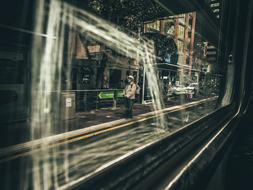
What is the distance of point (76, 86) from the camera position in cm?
1284

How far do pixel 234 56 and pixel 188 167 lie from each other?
498 inches

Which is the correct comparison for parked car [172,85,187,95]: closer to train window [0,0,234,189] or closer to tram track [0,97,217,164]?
train window [0,0,234,189]

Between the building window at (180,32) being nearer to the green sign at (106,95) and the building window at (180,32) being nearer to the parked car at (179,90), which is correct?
the parked car at (179,90)

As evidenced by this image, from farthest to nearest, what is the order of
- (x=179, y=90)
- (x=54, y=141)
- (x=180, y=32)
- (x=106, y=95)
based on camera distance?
(x=180, y=32), (x=179, y=90), (x=106, y=95), (x=54, y=141)

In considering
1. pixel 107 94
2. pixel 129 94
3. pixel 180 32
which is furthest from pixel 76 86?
pixel 180 32

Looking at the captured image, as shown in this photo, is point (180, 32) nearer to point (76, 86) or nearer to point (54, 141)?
point (76, 86)

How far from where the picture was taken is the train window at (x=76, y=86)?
482 centimetres

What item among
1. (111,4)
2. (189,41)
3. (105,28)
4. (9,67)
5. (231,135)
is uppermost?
(189,41)

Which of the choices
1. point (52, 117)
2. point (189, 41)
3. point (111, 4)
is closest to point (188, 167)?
point (52, 117)

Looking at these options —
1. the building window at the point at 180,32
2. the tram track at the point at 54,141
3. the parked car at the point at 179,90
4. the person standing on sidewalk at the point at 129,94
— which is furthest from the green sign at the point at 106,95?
the building window at the point at 180,32

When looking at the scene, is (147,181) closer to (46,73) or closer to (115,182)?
(115,182)

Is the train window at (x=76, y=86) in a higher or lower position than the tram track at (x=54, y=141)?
higher

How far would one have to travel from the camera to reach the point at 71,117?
8367mm

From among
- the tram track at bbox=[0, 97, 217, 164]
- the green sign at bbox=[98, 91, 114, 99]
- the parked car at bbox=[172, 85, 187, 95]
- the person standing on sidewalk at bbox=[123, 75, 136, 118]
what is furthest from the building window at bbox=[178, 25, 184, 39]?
the tram track at bbox=[0, 97, 217, 164]
